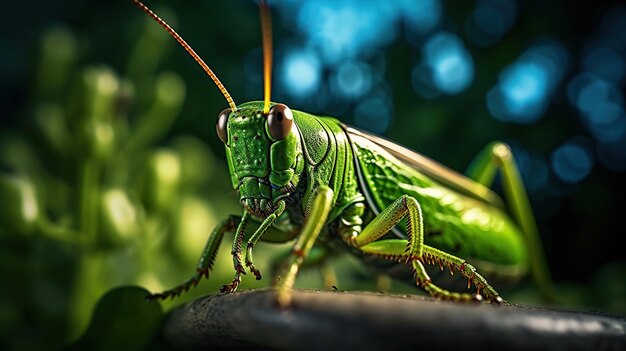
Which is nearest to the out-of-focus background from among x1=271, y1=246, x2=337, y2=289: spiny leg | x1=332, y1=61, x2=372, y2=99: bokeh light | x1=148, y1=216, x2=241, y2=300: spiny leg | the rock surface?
x1=332, y1=61, x2=372, y2=99: bokeh light

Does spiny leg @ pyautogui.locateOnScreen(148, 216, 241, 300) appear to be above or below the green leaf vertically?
above

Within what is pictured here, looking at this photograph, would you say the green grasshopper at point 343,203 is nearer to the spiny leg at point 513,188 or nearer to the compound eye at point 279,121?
the compound eye at point 279,121

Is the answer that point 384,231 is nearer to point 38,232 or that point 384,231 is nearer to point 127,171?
point 38,232

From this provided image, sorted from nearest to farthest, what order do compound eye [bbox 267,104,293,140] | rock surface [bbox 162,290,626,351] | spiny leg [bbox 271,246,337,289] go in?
1. rock surface [bbox 162,290,626,351]
2. compound eye [bbox 267,104,293,140]
3. spiny leg [bbox 271,246,337,289]

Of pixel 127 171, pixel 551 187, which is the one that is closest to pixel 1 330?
pixel 127 171

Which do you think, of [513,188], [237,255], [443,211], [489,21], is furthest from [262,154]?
[489,21]

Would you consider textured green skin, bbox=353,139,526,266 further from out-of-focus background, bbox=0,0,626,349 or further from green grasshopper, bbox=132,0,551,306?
out-of-focus background, bbox=0,0,626,349

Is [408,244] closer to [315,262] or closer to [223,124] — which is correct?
[223,124]
